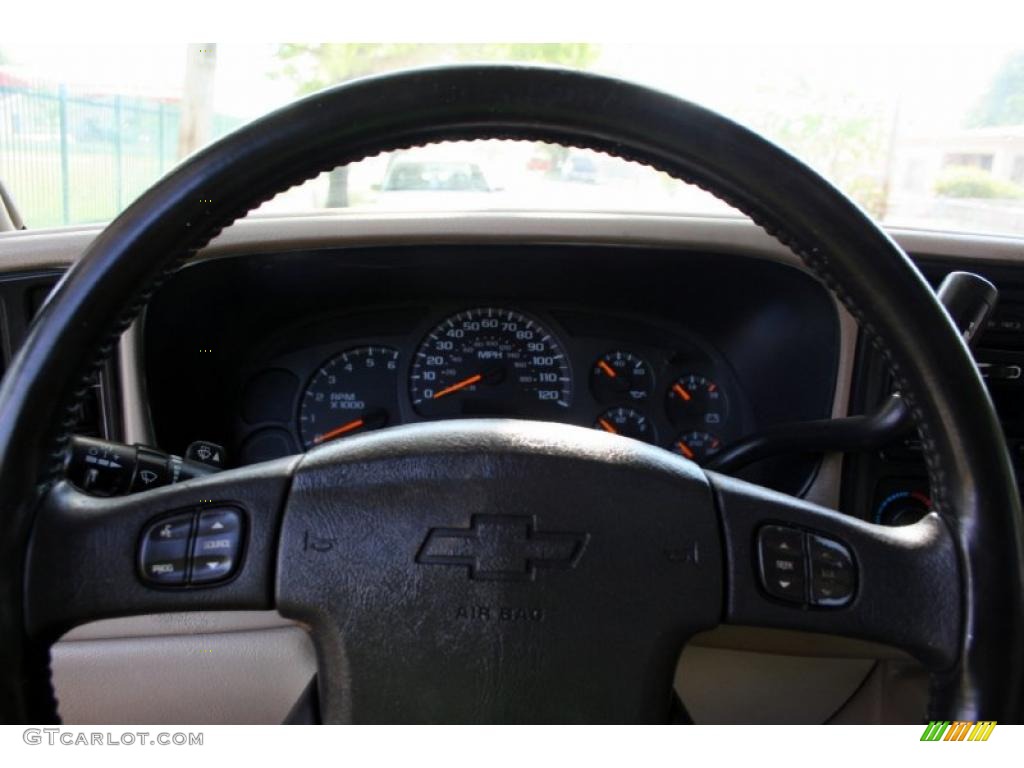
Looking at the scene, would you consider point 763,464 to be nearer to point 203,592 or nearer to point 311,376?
point 311,376

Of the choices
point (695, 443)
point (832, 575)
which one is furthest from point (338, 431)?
point (832, 575)

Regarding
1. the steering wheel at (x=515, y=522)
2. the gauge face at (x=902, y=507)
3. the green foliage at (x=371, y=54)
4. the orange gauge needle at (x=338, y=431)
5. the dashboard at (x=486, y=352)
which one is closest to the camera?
Answer: the steering wheel at (x=515, y=522)

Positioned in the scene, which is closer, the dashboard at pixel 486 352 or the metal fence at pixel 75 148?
the dashboard at pixel 486 352

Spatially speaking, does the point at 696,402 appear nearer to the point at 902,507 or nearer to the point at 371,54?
the point at 902,507

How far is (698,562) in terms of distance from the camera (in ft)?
2.31

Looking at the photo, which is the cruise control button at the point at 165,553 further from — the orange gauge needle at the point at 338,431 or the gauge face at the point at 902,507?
the gauge face at the point at 902,507

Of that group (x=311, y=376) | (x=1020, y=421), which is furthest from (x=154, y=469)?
(x=1020, y=421)

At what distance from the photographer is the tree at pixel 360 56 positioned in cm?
153

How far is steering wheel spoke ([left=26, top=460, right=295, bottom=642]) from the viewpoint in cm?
68

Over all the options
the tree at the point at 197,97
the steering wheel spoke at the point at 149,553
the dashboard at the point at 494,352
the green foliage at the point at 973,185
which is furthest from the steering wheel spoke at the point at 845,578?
the tree at the point at 197,97

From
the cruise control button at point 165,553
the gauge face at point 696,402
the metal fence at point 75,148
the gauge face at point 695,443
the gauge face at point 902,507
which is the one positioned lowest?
the gauge face at point 902,507

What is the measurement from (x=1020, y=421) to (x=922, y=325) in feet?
3.77

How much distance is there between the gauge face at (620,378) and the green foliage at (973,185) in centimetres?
80

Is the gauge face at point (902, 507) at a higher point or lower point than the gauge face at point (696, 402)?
lower
